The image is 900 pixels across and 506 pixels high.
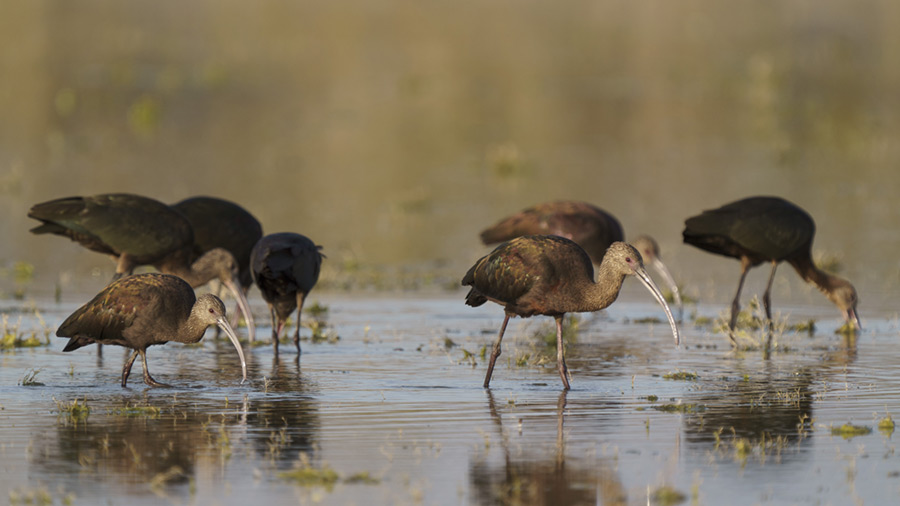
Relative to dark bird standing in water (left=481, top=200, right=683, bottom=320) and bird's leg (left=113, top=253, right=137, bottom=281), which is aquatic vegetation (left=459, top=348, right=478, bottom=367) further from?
bird's leg (left=113, top=253, right=137, bottom=281)

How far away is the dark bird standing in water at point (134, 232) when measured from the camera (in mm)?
14297

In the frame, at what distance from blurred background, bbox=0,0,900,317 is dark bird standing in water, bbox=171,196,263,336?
255cm

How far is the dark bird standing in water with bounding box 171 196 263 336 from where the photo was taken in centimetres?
1533

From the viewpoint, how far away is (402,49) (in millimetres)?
57094

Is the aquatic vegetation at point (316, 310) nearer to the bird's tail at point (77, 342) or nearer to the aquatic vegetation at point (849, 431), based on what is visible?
the bird's tail at point (77, 342)

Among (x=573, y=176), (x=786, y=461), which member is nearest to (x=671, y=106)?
(x=573, y=176)

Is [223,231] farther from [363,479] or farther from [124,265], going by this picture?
[363,479]

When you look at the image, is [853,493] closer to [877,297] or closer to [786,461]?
[786,461]

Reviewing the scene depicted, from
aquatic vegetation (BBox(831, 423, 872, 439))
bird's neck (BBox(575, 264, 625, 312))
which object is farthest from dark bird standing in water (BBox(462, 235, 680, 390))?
aquatic vegetation (BBox(831, 423, 872, 439))

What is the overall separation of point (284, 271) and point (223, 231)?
1.74m

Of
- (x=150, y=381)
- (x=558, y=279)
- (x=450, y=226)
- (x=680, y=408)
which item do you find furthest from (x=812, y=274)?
(x=450, y=226)

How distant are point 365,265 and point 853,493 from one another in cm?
1165

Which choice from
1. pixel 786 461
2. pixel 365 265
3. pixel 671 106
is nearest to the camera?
pixel 786 461

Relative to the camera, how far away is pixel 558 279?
11461 mm
